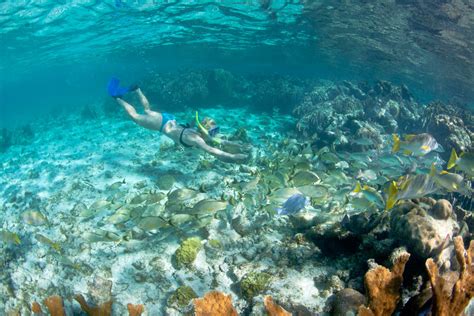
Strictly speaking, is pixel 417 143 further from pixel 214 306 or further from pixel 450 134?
pixel 450 134

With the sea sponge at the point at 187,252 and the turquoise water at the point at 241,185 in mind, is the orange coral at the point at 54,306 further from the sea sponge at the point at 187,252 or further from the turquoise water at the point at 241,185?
the sea sponge at the point at 187,252

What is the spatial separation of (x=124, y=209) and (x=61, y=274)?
1679 millimetres

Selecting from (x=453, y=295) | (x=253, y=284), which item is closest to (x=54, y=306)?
(x=253, y=284)

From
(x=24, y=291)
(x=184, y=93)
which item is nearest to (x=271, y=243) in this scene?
(x=24, y=291)

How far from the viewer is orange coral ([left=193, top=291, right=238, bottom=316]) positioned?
3.14 meters

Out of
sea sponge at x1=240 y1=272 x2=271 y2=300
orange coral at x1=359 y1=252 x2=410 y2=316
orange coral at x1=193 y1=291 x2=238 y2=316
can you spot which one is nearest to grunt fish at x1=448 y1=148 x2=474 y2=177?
orange coral at x1=359 y1=252 x2=410 y2=316

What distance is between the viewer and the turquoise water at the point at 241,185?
189 inches

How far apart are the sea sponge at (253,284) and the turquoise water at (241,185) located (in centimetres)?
2

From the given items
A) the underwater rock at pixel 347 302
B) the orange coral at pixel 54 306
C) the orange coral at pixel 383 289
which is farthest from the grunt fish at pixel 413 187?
the orange coral at pixel 54 306

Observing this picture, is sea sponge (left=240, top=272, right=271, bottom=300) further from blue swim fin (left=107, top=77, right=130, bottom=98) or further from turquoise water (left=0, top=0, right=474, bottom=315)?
blue swim fin (left=107, top=77, right=130, bottom=98)

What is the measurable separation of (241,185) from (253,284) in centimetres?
241

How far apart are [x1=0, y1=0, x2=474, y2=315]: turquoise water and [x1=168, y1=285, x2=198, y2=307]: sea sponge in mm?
34

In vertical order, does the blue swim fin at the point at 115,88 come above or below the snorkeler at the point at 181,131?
above

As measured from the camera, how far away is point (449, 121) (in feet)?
44.9
